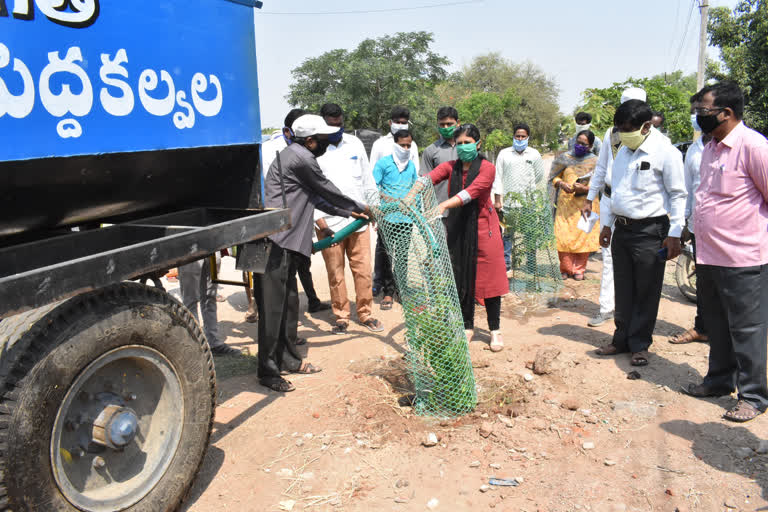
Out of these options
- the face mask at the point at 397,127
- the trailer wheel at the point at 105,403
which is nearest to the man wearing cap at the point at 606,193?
the face mask at the point at 397,127

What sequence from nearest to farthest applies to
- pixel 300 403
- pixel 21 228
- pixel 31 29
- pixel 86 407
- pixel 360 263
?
pixel 31 29 → pixel 86 407 → pixel 21 228 → pixel 300 403 → pixel 360 263

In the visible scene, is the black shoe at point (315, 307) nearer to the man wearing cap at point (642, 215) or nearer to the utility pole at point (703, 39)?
the man wearing cap at point (642, 215)

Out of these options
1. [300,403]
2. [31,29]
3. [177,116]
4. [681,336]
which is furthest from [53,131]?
[681,336]

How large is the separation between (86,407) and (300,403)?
183cm

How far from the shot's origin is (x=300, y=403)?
424 cm

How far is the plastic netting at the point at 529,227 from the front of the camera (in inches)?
267

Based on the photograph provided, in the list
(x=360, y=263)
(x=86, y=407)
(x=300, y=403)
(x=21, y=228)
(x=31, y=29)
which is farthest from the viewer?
(x=360, y=263)

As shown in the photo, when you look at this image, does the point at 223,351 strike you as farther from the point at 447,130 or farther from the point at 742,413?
the point at 742,413

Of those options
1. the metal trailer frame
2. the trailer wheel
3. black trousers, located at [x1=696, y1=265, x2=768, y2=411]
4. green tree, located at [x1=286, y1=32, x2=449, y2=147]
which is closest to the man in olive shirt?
black trousers, located at [x1=696, y1=265, x2=768, y2=411]

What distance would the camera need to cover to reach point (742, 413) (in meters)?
3.69

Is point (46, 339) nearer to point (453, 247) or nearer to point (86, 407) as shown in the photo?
point (86, 407)

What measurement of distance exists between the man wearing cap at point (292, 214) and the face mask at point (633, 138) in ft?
6.73

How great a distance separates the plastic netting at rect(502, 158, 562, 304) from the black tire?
4.21ft

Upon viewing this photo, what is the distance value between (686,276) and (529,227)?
1.76 m
